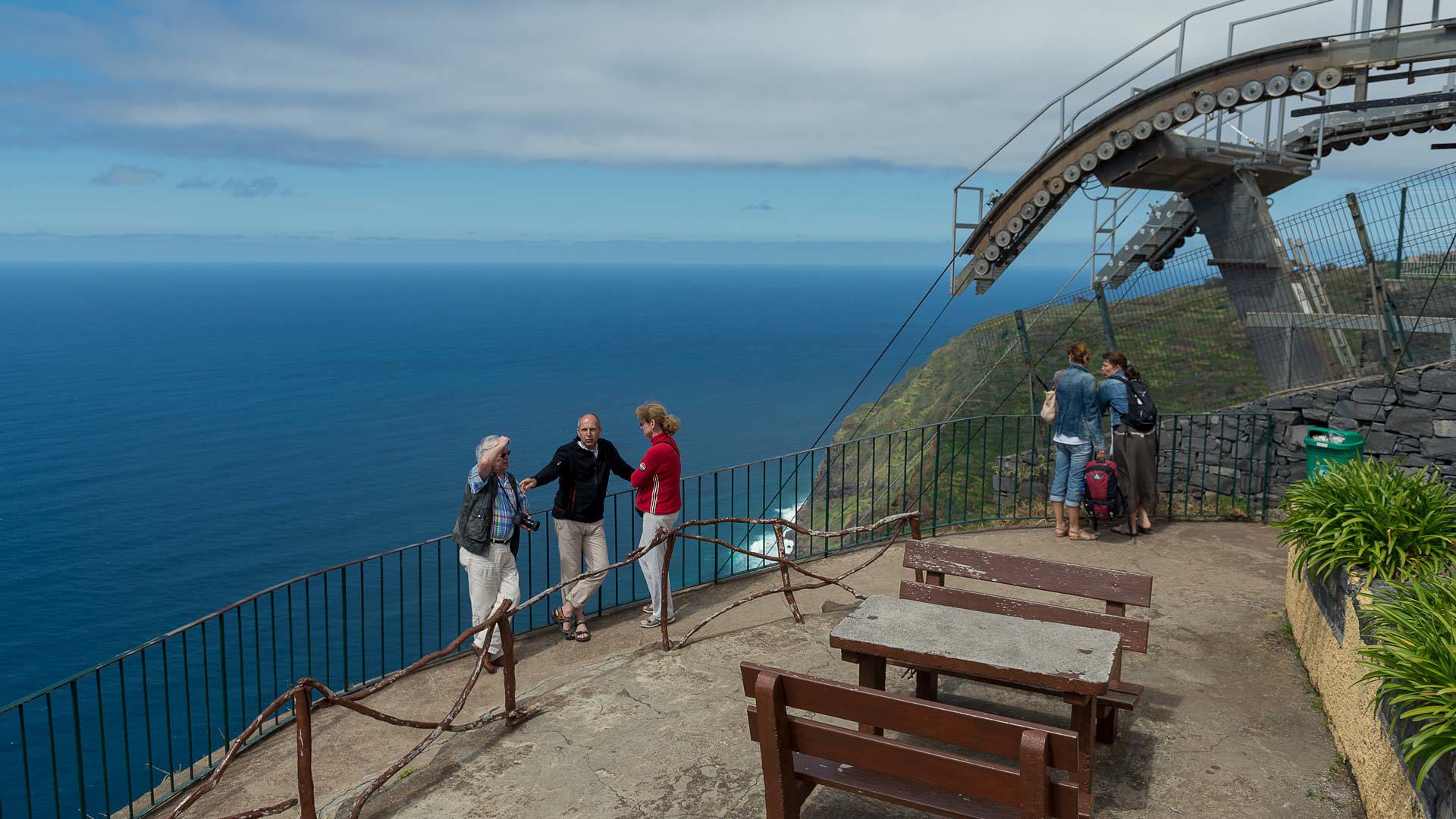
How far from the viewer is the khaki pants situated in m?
8.02

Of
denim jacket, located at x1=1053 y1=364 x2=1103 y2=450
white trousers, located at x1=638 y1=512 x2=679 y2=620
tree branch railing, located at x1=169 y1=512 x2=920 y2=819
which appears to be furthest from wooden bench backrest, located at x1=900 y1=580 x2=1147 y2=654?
denim jacket, located at x1=1053 y1=364 x2=1103 y2=450

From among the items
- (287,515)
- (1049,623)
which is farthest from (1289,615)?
(287,515)

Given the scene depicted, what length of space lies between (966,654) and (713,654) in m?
2.64

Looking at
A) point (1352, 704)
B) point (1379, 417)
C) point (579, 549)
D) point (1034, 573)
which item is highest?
point (1379, 417)

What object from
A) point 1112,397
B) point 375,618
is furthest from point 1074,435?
point 375,618

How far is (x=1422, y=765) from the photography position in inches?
158

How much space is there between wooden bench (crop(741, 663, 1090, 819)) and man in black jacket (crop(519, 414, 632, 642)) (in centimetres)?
355

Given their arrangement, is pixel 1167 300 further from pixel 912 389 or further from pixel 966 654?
pixel 912 389

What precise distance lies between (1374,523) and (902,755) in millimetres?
3893

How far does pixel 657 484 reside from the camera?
801 cm

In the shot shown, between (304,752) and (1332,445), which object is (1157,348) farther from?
(304,752)

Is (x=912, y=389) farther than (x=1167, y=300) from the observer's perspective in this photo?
Yes

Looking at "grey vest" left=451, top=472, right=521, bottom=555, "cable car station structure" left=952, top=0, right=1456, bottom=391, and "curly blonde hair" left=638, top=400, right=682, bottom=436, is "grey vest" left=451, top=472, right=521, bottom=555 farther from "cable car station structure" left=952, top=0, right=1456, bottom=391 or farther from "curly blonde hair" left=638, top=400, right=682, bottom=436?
"cable car station structure" left=952, top=0, right=1456, bottom=391

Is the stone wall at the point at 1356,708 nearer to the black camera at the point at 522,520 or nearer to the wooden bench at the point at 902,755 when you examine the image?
the wooden bench at the point at 902,755
